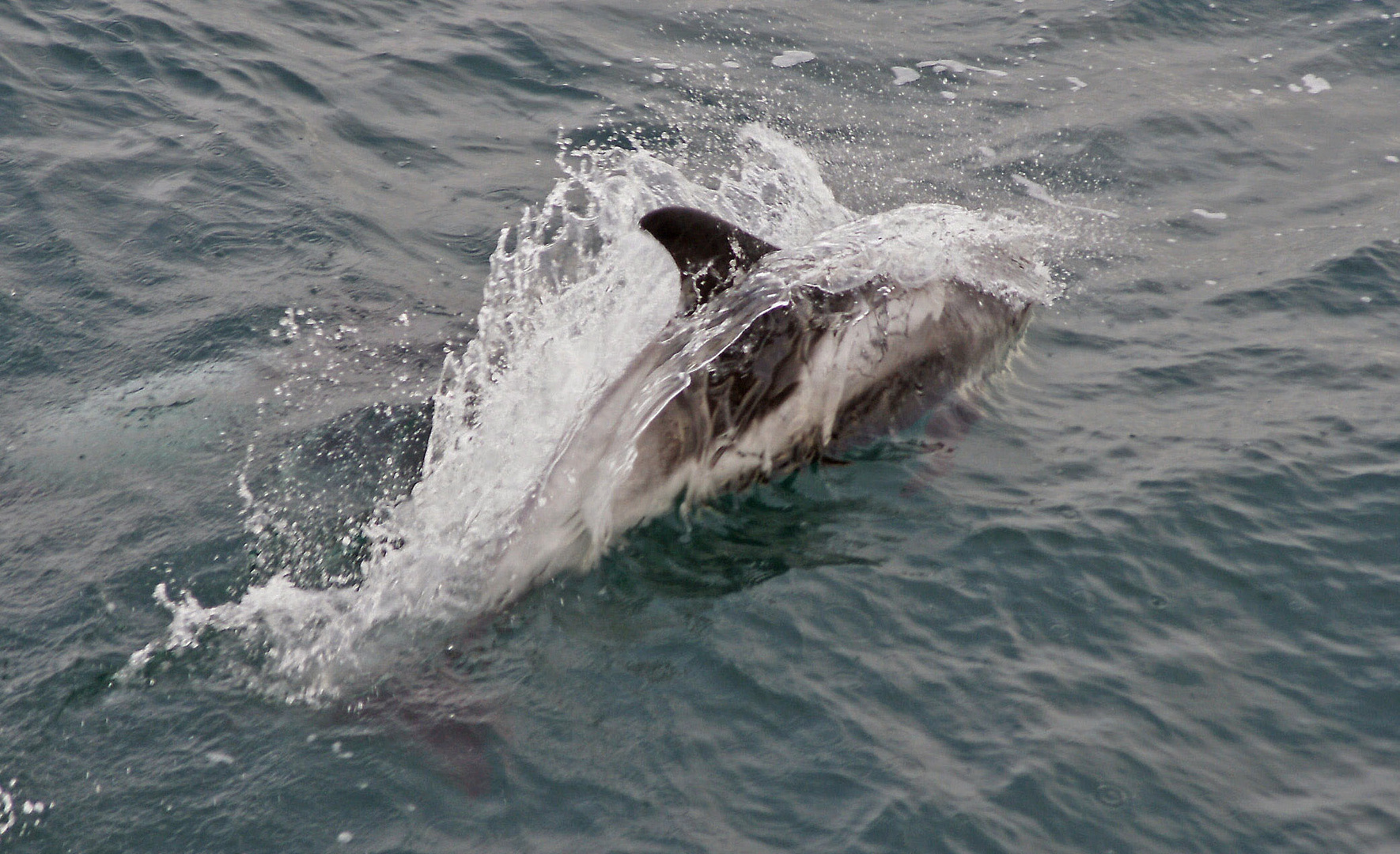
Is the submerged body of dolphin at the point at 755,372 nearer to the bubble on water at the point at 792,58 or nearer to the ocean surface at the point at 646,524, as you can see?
the ocean surface at the point at 646,524

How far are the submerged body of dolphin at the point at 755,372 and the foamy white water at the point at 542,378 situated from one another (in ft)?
0.10

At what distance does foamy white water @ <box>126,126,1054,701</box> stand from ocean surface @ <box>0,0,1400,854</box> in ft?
0.12

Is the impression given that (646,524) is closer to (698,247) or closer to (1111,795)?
(698,247)

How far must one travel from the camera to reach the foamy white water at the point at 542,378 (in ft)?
16.8

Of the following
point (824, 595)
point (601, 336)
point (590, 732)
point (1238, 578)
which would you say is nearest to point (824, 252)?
point (601, 336)

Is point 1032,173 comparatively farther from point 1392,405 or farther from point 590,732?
point 590,732

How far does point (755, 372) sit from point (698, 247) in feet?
2.81

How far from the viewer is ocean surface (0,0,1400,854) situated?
4.45m

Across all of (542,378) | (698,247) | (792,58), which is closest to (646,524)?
(542,378)

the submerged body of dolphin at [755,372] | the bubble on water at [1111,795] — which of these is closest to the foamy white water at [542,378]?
the submerged body of dolphin at [755,372]

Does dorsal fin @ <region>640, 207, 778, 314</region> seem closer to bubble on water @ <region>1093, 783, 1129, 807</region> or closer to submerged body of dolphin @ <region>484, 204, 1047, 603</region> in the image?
submerged body of dolphin @ <region>484, 204, 1047, 603</region>

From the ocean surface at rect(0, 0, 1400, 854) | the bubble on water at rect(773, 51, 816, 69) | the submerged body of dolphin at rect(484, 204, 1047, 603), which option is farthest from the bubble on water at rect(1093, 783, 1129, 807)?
the bubble on water at rect(773, 51, 816, 69)

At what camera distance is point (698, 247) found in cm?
662

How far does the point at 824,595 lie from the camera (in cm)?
548
